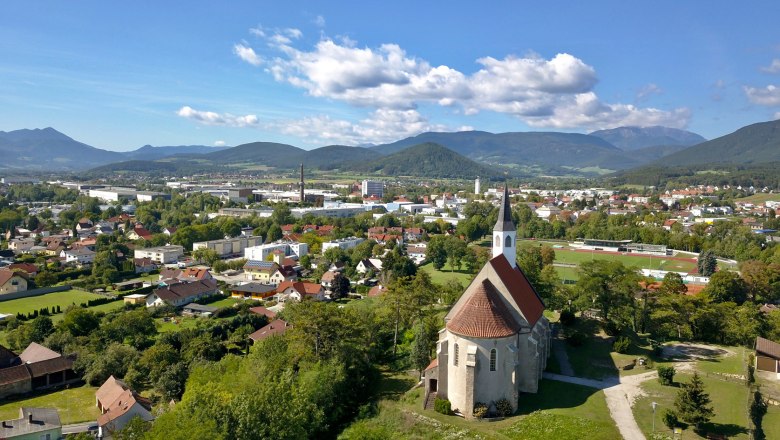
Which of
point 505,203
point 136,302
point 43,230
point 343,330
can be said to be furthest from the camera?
point 43,230

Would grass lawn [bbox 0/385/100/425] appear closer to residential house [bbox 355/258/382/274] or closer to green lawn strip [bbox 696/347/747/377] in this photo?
green lawn strip [bbox 696/347/747/377]

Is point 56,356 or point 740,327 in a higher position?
point 740,327

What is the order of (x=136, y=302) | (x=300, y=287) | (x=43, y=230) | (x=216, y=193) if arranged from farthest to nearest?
(x=216, y=193) → (x=43, y=230) → (x=300, y=287) → (x=136, y=302)

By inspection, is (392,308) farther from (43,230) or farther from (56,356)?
(43,230)

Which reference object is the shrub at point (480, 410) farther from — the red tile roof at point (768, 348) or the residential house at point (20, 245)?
the residential house at point (20, 245)

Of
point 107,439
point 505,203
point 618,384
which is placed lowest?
point 107,439

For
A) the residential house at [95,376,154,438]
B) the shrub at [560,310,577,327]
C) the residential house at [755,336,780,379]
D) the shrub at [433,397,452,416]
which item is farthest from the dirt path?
the residential house at [95,376,154,438]

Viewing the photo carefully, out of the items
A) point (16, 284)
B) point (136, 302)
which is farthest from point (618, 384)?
point (16, 284)

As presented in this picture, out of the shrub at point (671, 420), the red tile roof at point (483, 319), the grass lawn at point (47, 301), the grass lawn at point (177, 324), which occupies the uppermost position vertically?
the red tile roof at point (483, 319)

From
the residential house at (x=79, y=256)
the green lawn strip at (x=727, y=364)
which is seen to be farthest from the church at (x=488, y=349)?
the residential house at (x=79, y=256)
